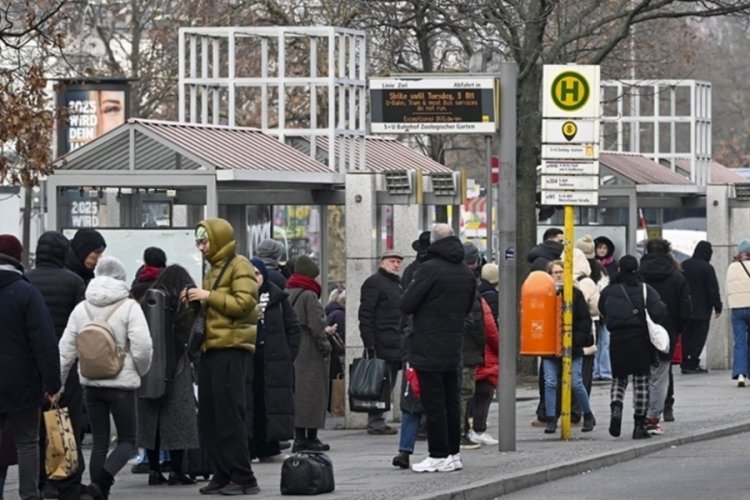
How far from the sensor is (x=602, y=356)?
2681cm

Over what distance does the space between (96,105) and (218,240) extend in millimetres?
24333

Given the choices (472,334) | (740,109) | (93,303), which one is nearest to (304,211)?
(472,334)

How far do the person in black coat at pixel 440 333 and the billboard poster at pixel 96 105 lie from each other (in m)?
20.2

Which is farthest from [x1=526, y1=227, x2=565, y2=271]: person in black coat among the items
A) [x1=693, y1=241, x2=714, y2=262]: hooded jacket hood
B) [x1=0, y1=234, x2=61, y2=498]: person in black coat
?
[x1=0, y1=234, x2=61, y2=498]: person in black coat

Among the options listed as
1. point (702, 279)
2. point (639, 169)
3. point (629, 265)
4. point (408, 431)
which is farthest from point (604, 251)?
point (408, 431)

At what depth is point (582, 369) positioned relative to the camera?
777 inches

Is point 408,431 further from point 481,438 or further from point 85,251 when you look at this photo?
point 85,251

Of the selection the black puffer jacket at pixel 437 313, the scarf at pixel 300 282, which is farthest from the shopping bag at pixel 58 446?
the scarf at pixel 300 282

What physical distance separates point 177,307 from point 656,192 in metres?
15.6

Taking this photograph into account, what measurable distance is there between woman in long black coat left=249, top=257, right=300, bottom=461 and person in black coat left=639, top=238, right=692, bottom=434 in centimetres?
426

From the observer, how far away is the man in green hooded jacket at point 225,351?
538 inches

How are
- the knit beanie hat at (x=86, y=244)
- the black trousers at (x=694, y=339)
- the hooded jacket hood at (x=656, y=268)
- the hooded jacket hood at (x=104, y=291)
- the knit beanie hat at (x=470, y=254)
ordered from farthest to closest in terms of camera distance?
the black trousers at (x=694, y=339), the hooded jacket hood at (x=656, y=268), the knit beanie hat at (x=470, y=254), the knit beanie hat at (x=86, y=244), the hooded jacket hood at (x=104, y=291)

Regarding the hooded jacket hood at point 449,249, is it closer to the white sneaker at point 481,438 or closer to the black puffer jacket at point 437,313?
the black puffer jacket at point 437,313

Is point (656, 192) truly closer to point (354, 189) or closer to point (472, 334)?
point (354, 189)
